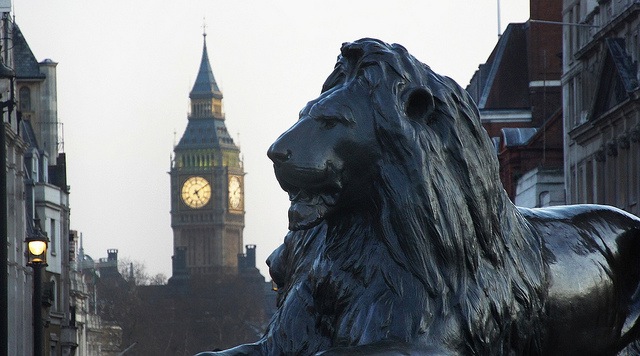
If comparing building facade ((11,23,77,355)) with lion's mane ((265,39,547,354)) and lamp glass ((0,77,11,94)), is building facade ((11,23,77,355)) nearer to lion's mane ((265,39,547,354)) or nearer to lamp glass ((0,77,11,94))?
lamp glass ((0,77,11,94))

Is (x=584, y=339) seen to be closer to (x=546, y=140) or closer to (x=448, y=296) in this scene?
(x=448, y=296)

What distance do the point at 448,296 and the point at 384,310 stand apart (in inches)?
7.8

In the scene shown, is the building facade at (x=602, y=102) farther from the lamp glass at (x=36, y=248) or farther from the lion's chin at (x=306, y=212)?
the lion's chin at (x=306, y=212)

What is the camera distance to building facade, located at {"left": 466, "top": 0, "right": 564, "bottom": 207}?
70463mm

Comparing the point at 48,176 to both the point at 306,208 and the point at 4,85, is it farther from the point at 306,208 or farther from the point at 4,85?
the point at 306,208

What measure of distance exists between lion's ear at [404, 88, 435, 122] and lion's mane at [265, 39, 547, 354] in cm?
1

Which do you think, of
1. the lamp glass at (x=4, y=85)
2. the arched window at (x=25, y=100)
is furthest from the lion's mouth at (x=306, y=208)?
the arched window at (x=25, y=100)

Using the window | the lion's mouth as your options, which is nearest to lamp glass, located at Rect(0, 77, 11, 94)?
the window

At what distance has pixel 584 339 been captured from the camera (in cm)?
667

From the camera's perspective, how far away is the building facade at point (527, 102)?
70.5 metres

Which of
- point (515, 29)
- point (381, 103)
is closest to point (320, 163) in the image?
point (381, 103)

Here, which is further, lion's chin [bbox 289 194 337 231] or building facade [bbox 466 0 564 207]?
building facade [bbox 466 0 564 207]

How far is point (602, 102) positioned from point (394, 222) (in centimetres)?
4804

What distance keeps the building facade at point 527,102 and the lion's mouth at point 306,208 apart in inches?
2353
